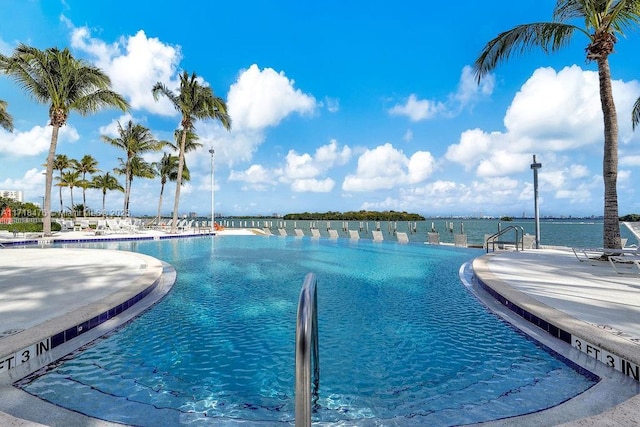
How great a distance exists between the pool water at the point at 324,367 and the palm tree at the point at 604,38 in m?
6.69

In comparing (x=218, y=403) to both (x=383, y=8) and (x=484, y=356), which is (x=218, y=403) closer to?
(x=484, y=356)

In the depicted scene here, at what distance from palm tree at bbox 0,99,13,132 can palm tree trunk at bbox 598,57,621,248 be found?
25441 mm

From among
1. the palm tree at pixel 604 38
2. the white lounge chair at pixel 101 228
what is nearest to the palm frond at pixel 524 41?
the palm tree at pixel 604 38

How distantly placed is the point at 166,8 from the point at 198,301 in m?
18.9

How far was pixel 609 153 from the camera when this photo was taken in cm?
902

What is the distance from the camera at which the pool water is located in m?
2.52

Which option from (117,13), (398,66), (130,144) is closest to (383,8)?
(398,66)

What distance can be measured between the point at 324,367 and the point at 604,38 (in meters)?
11.1

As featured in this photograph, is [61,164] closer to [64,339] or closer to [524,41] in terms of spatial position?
[64,339]

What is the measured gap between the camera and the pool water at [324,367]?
252cm

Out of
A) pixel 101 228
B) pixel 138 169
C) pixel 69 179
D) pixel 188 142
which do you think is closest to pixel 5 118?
pixel 101 228

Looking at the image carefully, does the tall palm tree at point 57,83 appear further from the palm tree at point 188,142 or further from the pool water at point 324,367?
the pool water at point 324,367

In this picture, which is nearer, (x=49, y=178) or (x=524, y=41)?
(x=524, y=41)

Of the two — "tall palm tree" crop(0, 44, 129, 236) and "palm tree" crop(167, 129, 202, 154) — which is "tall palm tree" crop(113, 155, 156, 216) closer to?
"palm tree" crop(167, 129, 202, 154)
